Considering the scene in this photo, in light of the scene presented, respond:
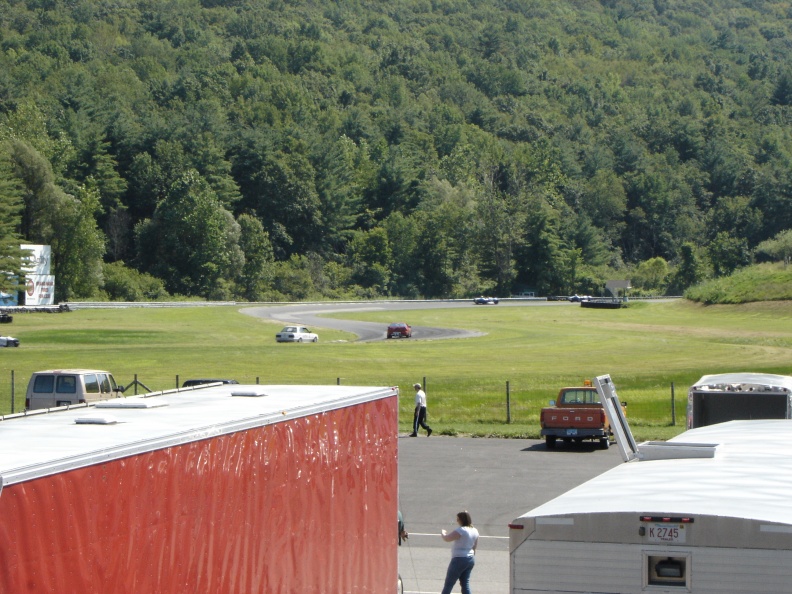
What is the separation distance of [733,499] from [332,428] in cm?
478

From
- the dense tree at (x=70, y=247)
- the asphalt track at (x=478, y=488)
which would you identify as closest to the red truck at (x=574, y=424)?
the asphalt track at (x=478, y=488)

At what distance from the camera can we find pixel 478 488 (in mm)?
21250

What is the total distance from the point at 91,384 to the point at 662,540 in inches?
924

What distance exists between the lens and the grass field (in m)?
37.5

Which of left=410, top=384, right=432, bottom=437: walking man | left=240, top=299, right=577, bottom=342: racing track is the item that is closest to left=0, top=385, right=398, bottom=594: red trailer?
left=410, top=384, right=432, bottom=437: walking man

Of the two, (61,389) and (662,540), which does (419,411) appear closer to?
(61,389)

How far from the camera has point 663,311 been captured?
104 metres

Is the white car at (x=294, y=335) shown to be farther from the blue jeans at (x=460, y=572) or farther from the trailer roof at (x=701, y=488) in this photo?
the trailer roof at (x=701, y=488)


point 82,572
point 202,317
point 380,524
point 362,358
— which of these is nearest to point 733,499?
point 82,572

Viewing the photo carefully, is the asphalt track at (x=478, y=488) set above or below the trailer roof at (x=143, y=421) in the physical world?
below

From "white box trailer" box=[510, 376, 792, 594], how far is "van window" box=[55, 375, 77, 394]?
22127mm

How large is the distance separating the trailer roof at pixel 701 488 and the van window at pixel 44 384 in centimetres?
2151

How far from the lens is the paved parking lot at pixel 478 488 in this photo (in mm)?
14930

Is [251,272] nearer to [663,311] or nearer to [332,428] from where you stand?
[663,311]
